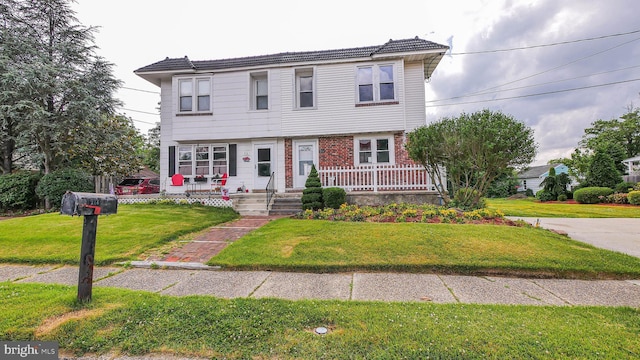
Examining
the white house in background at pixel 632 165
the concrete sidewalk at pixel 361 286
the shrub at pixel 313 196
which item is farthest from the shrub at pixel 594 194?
the shrub at pixel 313 196

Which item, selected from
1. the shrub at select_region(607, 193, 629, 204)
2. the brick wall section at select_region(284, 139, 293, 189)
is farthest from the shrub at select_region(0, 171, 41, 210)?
the shrub at select_region(607, 193, 629, 204)

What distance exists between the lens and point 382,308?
2943mm

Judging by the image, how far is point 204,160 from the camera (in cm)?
1320

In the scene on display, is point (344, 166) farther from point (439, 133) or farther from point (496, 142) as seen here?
point (496, 142)

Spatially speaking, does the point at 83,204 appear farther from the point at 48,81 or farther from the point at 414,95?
the point at 48,81

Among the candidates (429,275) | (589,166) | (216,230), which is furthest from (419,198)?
(589,166)

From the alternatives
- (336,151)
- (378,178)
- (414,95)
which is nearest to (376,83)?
(414,95)

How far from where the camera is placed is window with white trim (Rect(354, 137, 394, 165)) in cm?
1204

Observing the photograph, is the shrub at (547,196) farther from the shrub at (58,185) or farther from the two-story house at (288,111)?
the shrub at (58,185)

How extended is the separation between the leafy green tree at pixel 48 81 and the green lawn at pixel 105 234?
21.4 feet

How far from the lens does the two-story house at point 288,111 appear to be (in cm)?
1195

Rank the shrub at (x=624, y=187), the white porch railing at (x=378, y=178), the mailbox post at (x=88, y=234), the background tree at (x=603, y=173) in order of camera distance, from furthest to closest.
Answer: the background tree at (x=603, y=173) → the shrub at (x=624, y=187) → the white porch railing at (x=378, y=178) → the mailbox post at (x=88, y=234)

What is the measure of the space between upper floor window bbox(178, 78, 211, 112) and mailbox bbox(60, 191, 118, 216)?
428 inches

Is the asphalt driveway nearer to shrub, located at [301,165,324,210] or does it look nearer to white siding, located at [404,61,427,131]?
white siding, located at [404,61,427,131]
